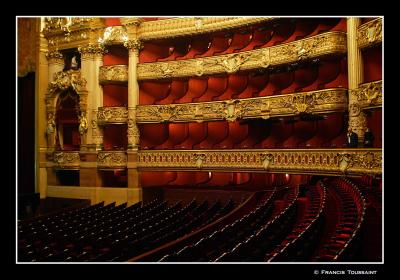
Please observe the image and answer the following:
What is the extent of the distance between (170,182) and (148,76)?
2545 millimetres

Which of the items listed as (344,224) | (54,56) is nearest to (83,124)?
(54,56)

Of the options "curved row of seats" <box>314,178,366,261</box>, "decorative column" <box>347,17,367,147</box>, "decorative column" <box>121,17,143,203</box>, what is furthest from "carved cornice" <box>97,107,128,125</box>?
"curved row of seats" <box>314,178,366,261</box>

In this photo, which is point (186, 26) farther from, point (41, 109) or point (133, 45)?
point (41, 109)

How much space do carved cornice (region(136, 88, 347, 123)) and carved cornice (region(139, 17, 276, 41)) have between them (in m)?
1.57

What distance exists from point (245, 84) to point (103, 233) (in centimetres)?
596

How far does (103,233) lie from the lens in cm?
469

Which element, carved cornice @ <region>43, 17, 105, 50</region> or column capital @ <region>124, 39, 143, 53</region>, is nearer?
column capital @ <region>124, 39, 143, 53</region>

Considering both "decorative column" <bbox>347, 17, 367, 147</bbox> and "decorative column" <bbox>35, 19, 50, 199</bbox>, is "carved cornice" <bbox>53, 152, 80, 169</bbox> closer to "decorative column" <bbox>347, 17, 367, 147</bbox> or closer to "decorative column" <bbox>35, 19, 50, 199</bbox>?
"decorative column" <bbox>35, 19, 50, 199</bbox>

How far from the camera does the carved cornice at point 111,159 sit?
32.3 ft

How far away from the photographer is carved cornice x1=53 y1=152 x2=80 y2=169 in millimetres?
10258

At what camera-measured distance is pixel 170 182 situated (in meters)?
10.3

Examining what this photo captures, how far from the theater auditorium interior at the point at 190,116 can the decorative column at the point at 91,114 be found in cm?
3

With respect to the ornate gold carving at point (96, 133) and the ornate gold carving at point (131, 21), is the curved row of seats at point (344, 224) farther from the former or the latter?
the ornate gold carving at point (131, 21)

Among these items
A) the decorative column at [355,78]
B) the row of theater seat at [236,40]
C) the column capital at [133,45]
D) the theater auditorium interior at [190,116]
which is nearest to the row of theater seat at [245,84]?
the theater auditorium interior at [190,116]
